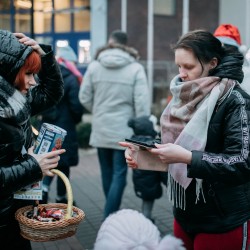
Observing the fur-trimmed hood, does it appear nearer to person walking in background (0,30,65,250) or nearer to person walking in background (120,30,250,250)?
person walking in background (0,30,65,250)

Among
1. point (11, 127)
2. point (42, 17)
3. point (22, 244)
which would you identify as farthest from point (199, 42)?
point (42, 17)

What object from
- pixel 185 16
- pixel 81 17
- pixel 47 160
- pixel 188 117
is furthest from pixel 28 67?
pixel 185 16

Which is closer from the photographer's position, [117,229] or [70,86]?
[117,229]

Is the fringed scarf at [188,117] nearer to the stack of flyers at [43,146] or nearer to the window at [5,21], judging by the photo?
the stack of flyers at [43,146]

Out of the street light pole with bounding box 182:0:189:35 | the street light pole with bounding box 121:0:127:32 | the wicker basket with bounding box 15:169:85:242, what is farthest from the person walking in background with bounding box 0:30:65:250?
the street light pole with bounding box 182:0:189:35

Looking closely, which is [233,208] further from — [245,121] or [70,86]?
[70,86]

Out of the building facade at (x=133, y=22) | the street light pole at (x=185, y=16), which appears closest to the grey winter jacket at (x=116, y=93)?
the building facade at (x=133, y=22)

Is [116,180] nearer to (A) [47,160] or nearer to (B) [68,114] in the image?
(B) [68,114]

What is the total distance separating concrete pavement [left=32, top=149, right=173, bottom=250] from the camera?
4238 millimetres

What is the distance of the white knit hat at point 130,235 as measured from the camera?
1.88 metres

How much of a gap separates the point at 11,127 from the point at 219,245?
1.26m

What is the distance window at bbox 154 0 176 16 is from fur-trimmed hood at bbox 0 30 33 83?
17473mm

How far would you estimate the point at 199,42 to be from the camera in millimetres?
2328

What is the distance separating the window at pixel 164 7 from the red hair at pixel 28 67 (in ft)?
57.1
